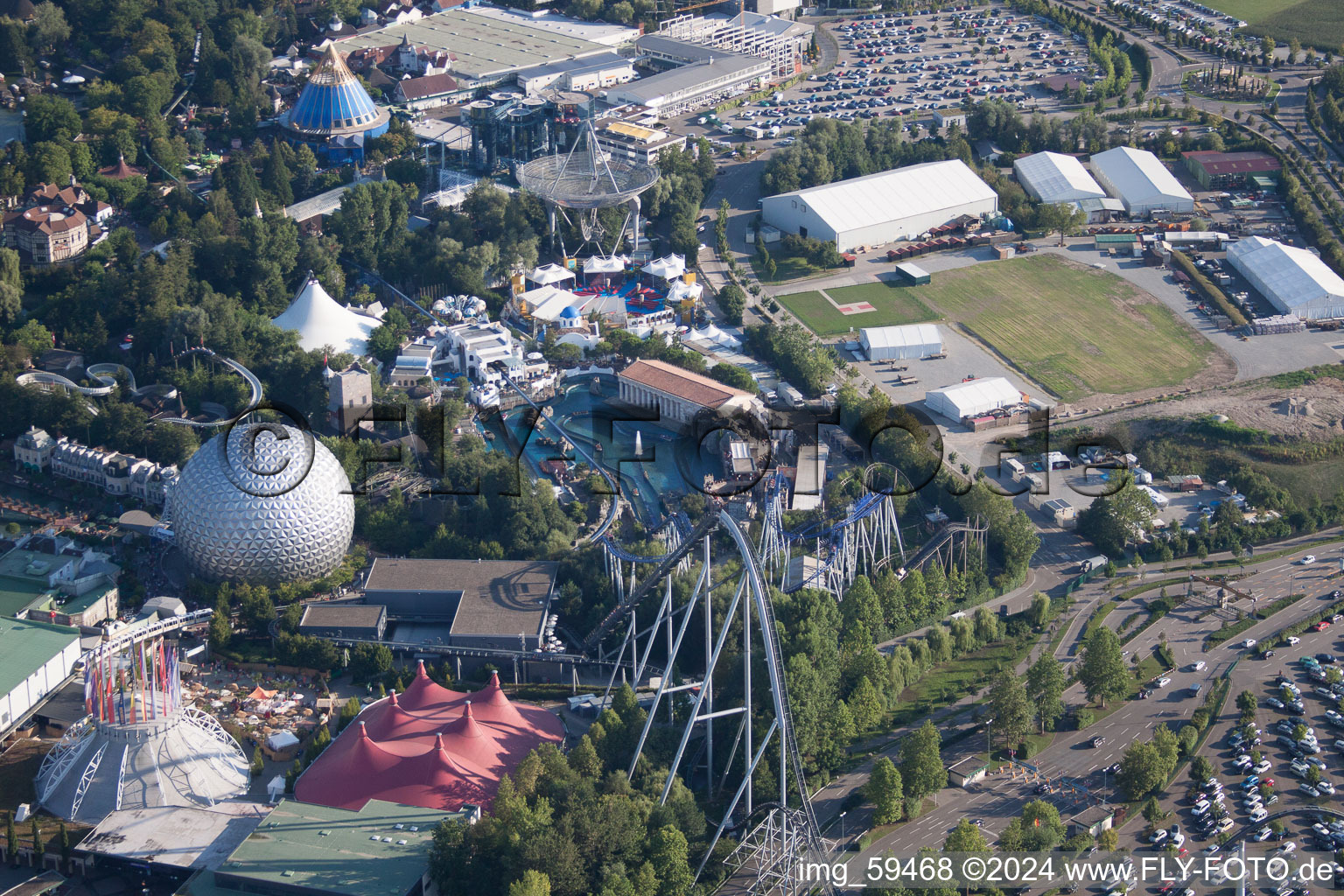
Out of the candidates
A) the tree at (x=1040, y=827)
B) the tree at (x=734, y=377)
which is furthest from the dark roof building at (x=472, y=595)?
the tree at (x=734, y=377)

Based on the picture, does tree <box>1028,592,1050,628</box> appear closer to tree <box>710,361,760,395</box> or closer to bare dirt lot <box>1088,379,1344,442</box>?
bare dirt lot <box>1088,379,1344,442</box>

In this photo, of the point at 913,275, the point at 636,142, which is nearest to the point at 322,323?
the point at 636,142

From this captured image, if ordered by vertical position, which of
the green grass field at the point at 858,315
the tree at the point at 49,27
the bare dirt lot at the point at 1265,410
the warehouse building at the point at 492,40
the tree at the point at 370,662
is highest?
the tree at the point at 49,27

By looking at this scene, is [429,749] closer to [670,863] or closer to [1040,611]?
[670,863]

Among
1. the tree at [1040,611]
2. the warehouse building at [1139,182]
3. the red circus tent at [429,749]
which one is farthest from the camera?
the warehouse building at [1139,182]

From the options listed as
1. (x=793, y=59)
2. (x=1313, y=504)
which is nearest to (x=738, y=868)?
(x=1313, y=504)

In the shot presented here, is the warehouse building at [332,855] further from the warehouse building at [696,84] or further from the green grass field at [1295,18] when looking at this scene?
the green grass field at [1295,18]

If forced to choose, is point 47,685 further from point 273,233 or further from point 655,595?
point 273,233
